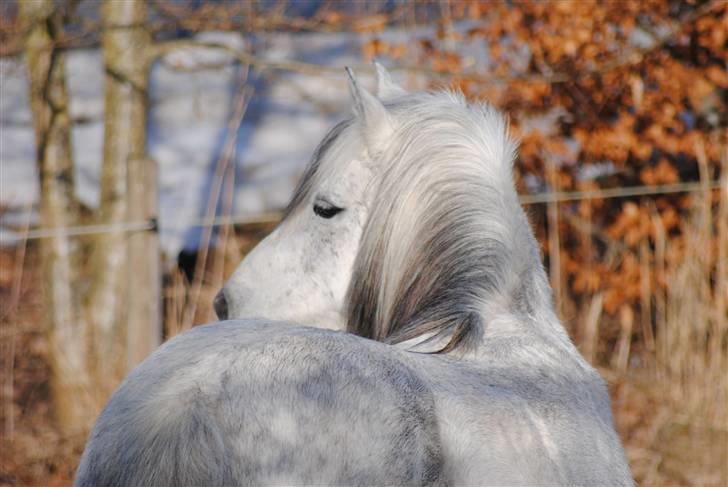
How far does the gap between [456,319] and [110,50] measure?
461cm

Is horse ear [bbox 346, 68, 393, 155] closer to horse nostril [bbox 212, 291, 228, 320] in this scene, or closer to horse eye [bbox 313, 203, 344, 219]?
horse eye [bbox 313, 203, 344, 219]

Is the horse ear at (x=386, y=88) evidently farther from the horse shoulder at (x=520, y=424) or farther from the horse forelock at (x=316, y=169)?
the horse shoulder at (x=520, y=424)

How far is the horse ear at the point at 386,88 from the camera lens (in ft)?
8.95

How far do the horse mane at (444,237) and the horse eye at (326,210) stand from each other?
0.17 metres

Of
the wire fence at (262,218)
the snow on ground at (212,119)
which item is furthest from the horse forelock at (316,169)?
the snow on ground at (212,119)

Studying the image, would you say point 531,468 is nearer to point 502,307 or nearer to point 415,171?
point 502,307

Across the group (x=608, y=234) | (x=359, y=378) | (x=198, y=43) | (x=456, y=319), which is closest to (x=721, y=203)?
(x=608, y=234)

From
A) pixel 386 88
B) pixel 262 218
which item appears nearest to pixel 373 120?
pixel 386 88

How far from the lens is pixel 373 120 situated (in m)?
2.40

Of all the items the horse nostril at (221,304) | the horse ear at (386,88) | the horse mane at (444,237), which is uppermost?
the horse ear at (386,88)

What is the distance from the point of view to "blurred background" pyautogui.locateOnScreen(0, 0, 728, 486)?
524 centimetres

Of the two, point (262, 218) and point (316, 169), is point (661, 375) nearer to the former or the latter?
point (262, 218)

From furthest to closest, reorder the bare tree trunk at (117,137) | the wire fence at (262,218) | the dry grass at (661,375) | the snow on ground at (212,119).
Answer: the snow on ground at (212,119) → the bare tree trunk at (117,137) → the dry grass at (661,375) → the wire fence at (262,218)

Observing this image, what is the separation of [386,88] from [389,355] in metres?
1.48
